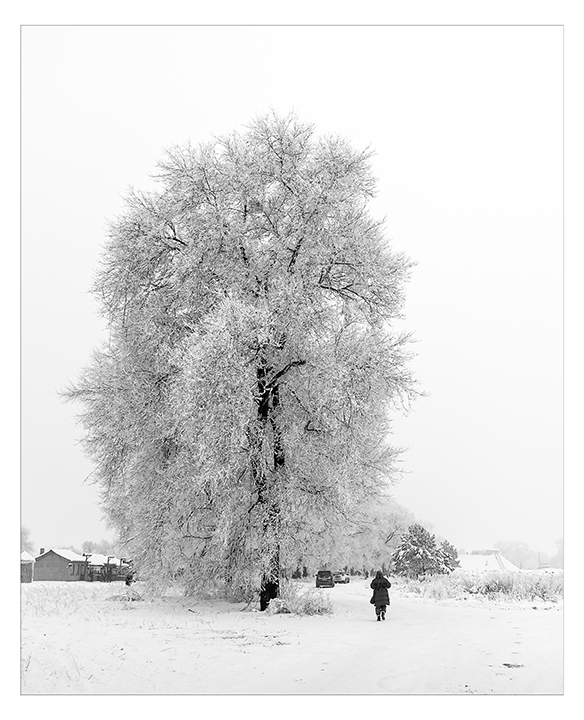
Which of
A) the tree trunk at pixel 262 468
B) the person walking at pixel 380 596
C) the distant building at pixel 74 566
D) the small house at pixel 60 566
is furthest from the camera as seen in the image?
the distant building at pixel 74 566

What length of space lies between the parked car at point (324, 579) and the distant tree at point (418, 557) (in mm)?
1394

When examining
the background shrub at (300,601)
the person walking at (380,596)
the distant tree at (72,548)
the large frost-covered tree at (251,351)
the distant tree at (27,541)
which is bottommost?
the background shrub at (300,601)

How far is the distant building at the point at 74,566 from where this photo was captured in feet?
48.8

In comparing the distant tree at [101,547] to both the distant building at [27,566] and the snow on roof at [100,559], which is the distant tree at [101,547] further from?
the distant building at [27,566]

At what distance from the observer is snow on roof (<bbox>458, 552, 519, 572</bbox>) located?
1527cm

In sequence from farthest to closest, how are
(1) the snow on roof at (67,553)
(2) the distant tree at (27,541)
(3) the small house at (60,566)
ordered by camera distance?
(1) the snow on roof at (67,553)
(3) the small house at (60,566)
(2) the distant tree at (27,541)

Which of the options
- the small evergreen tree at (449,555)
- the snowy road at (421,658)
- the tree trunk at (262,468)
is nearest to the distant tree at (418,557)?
the small evergreen tree at (449,555)

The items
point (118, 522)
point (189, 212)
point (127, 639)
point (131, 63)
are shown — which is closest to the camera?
point (127, 639)

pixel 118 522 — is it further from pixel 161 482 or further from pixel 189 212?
pixel 189 212

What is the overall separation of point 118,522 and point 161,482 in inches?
114

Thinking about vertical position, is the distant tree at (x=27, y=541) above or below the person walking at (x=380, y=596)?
above
